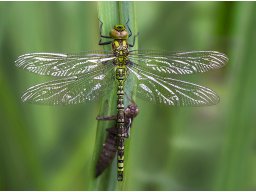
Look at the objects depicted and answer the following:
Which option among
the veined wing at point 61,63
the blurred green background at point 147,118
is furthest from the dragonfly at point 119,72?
the blurred green background at point 147,118

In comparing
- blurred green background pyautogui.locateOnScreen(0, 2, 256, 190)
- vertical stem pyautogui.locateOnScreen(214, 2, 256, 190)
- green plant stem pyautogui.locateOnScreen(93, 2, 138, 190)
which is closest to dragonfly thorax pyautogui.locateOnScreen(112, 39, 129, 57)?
green plant stem pyautogui.locateOnScreen(93, 2, 138, 190)

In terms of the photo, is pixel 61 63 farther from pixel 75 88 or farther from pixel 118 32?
pixel 118 32

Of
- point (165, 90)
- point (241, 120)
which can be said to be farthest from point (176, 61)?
point (241, 120)

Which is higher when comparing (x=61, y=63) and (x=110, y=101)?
(x=61, y=63)

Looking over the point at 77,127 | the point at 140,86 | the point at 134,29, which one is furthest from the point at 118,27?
the point at 77,127

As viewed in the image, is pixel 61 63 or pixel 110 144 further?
pixel 61 63

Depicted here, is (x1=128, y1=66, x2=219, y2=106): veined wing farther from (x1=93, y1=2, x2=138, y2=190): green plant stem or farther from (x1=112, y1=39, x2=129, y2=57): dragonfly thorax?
(x1=93, y1=2, x2=138, y2=190): green plant stem

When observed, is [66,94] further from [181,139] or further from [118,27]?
[181,139]
